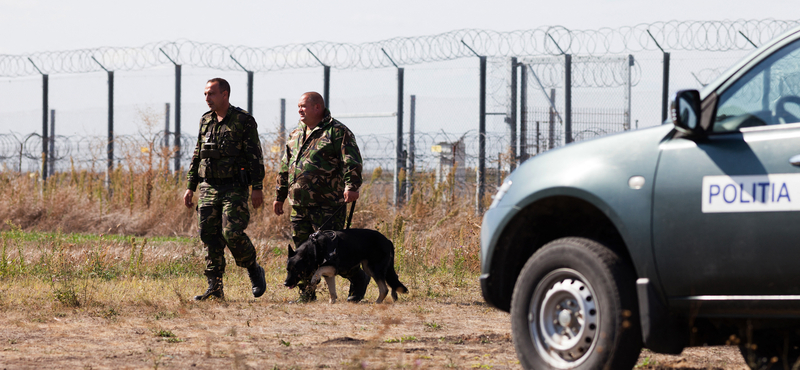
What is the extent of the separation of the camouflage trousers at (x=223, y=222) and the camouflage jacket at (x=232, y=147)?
0.13 m

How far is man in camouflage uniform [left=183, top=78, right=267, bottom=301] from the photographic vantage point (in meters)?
7.01

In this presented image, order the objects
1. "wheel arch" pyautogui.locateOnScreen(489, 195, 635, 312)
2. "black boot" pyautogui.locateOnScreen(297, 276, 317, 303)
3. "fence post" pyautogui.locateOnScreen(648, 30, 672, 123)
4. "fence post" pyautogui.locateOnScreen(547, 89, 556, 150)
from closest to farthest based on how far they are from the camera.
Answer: "wheel arch" pyautogui.locateOnScreen(489, 195, 635, 312)
"black boot" pyautogui.locateOnScreen(297, 276, 317, 303)
"fence post" pyautogui.locateOnScreen(648, 30, 672, 123)
"fence post" pyautogui.locateOnScreen(547, 89, 556, 150)

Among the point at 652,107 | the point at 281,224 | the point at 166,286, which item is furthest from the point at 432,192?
the point at 166,286

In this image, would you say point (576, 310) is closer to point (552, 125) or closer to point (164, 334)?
point (164, 334)

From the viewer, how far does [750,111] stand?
10.8ft

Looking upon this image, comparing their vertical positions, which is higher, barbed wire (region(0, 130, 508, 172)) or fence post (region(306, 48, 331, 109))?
fence post (region(306, 48, 331, 109))

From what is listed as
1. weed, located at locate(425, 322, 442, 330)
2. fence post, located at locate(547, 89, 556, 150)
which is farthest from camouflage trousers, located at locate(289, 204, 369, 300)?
fence post, located at locate(547, 89, 556, 150)

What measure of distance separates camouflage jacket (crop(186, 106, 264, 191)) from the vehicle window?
15.2 ft

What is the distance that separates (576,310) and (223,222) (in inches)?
162


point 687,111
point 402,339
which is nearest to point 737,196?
point 687,111

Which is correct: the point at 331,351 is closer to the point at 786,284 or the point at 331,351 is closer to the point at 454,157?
the point at 786,284

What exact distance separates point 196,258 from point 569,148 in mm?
6235

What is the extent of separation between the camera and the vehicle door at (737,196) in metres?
3.02

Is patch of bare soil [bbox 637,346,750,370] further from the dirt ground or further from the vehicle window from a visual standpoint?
the vehicle window
